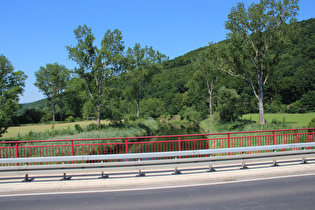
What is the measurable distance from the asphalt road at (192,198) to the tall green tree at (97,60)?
2490cm

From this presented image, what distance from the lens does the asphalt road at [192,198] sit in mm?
5398

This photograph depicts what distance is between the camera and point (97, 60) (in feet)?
98.6

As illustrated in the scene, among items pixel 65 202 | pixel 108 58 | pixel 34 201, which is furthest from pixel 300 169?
pixel 108 58

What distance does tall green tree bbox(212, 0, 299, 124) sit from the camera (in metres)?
24.2

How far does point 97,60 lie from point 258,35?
20116 millimetres

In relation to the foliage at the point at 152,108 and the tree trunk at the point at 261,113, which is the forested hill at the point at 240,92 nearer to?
the foliage at the point at 152,108

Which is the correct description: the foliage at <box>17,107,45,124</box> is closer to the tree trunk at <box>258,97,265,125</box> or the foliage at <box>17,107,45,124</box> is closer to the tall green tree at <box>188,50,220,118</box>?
the tall green tree at <box>188,50,220,118</box>

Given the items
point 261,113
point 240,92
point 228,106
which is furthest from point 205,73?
point 240,92

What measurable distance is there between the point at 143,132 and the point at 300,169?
28.7m

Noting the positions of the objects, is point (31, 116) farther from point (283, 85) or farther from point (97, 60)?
point (283, 85)

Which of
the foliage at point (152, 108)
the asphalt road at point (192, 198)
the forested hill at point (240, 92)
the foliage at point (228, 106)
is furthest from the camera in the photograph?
the foliage at point (152, 108)

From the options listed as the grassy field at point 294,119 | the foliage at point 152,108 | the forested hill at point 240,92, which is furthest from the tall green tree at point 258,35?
the foliage at point 152,108

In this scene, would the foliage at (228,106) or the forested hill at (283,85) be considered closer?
the foliage at (228,106)

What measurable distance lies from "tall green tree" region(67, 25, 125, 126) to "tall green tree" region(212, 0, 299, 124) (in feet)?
46.5
